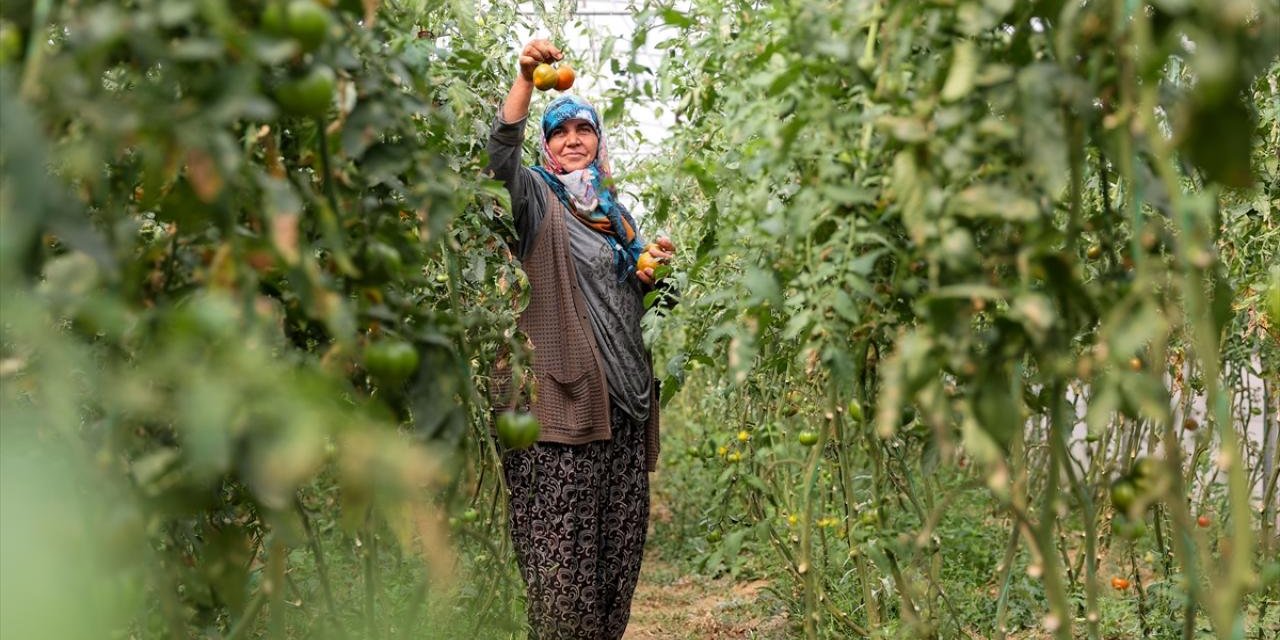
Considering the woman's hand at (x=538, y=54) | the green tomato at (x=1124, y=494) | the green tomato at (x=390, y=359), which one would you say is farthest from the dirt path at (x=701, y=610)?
the green tomato at (x=390, y=359)

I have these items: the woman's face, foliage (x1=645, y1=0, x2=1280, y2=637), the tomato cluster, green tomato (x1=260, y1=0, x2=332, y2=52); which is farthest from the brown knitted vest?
green tomato (x1=260, y1=0, x2=332, y2=52)

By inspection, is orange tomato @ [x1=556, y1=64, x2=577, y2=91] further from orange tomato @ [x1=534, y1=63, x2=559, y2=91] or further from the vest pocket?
the vest pocket

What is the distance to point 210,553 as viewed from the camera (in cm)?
111

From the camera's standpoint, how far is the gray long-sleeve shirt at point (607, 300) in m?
2.39

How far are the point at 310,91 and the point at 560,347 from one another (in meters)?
1.49

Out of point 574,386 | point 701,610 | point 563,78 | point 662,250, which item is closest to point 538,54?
point 563,78

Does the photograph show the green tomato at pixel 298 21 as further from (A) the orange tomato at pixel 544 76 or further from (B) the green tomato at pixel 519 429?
(A) the orange tomato at pixel 544 76

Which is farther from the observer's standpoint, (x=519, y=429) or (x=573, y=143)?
(x=573, y=143)

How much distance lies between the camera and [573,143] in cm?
252

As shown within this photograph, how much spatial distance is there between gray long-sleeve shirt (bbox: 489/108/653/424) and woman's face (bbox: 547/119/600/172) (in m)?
0.12

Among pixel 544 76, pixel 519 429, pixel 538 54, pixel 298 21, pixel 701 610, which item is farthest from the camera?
pixel 701 610

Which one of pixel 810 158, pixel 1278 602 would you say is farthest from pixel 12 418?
pixel 1278 602

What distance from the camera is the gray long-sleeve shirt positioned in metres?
2.39

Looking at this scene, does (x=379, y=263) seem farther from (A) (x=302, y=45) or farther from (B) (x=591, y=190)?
(B) (x=591, y=190)
